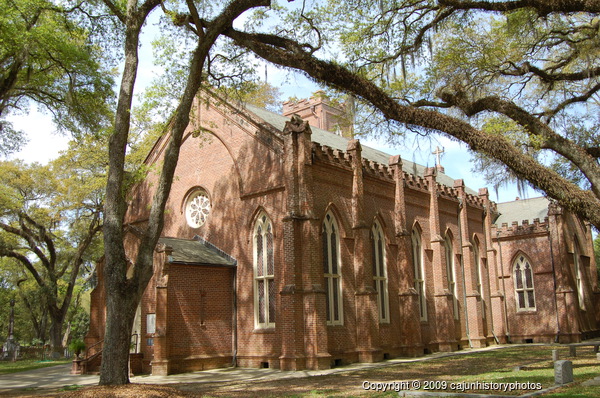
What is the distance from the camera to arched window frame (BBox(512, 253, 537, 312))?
107ft

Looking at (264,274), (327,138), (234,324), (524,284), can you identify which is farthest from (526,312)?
(234,324)

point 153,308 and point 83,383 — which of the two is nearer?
point 83,383

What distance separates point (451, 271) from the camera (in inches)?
1164

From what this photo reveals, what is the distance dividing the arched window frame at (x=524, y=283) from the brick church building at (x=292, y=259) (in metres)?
2.73

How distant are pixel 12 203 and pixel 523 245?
3056 cm

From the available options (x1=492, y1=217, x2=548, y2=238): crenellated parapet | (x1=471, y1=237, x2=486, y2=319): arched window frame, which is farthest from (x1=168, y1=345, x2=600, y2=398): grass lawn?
(x1=492, y1=217, x2=548, y2=238): crenellated parapet

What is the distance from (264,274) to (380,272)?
566 centimetres

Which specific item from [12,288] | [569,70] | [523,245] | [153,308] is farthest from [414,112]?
[12,288]

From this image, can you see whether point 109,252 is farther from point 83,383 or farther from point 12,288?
point 12,288

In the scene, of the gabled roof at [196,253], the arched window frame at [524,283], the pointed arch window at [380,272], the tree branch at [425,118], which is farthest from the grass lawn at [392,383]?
the arched window frame at [524,283]

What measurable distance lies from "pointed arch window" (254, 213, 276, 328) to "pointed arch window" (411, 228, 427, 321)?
851 centimetres

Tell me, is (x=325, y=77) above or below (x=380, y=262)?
above

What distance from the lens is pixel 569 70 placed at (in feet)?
66.9

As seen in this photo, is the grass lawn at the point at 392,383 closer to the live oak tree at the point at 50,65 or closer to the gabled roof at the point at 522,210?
the live oak tree at the point at 50,65
